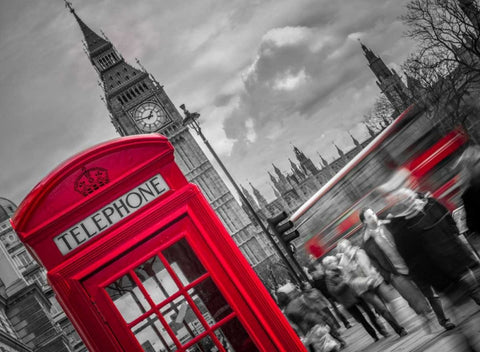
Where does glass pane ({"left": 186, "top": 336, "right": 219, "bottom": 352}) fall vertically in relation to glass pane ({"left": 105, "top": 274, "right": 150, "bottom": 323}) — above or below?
below

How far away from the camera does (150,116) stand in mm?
62594

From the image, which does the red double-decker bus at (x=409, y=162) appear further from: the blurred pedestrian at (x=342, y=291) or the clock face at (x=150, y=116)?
the clock face at (x=150, y=116)

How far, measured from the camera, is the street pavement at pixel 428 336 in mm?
4281

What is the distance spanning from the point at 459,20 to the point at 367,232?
65.4 ft

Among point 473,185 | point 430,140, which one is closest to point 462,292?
point 473,185

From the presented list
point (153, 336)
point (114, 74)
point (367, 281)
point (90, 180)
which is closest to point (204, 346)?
point (153, 336)

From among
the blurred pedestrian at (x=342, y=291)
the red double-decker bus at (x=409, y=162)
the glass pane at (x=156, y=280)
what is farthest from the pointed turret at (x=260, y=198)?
the glass pane at (x=156, y=280)

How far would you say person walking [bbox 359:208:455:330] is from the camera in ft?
16.3

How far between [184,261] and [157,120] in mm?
61157

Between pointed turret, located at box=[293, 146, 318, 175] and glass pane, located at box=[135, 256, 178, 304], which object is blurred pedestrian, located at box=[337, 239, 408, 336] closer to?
glass pane, located at box=[135, 256, 178, 304]

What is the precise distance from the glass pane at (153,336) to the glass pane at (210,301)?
272mm

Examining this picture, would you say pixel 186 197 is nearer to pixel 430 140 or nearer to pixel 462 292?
pixel 462 292

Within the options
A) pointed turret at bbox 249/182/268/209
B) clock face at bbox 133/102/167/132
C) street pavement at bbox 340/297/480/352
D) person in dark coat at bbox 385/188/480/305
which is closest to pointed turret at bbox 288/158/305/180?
pointed turret at bbox 249/182/268/209

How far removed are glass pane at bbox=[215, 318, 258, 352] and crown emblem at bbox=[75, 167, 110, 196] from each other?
124cm
